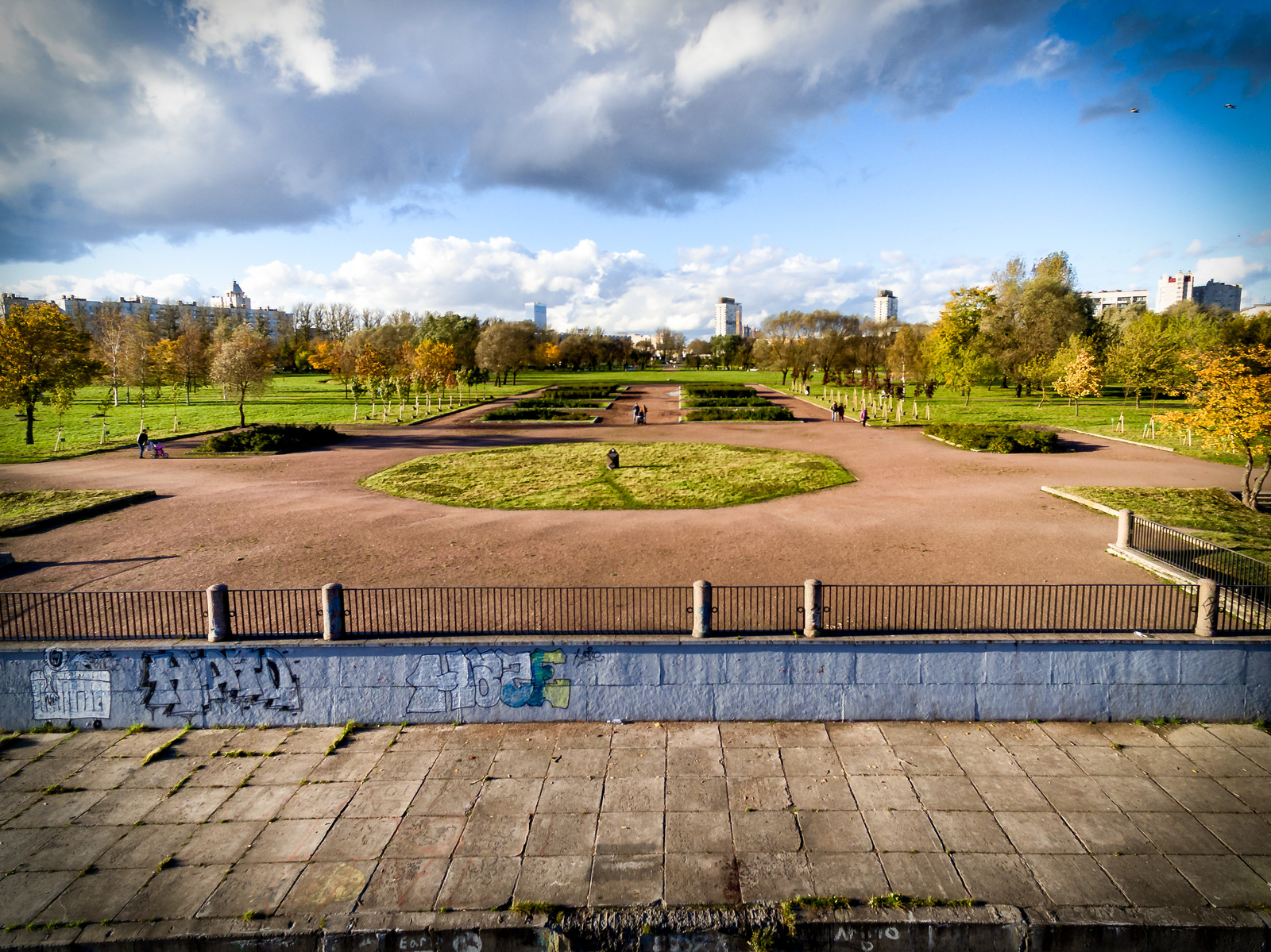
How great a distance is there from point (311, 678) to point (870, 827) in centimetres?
789

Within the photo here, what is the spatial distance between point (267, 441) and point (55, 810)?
25590 millimetres

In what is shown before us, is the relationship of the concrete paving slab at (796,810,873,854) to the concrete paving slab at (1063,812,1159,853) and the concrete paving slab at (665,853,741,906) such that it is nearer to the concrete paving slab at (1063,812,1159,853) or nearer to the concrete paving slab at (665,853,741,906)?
the concrete paving slab at (665,853,741,906)

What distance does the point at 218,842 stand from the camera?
7668 millimetres

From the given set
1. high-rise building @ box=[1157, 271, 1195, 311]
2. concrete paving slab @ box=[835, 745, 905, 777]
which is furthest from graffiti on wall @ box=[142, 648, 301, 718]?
high-rise building @ box=[1157, 271, 1195, 311]

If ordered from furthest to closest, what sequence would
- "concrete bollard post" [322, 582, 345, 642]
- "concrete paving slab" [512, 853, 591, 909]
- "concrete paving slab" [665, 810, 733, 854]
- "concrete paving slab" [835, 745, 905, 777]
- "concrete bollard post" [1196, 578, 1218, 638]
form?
"concrete bollard post" [322, 582, 345, 642], "concrete bollard post" [1196, 578, 1218, 638], "concrete paving slab" [835, 745, 905, 777], "concrete paving slab" [665, 810, 733, 854], "concrete paving slab" [512, 853, 591, 909]

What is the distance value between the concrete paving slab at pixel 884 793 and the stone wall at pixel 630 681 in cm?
134

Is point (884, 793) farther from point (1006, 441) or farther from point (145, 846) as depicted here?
point (1006, 441)

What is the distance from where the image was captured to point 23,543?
16750 millimetres

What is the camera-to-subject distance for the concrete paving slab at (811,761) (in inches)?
345

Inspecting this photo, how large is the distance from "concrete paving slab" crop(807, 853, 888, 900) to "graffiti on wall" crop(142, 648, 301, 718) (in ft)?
24.8

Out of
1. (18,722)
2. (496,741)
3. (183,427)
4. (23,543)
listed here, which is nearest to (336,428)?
(183,427)

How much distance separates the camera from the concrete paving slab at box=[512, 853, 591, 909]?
6832mm

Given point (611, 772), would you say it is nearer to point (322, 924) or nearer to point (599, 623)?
point (599, 623)

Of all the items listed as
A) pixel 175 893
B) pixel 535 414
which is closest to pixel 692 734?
pixel 175 893
